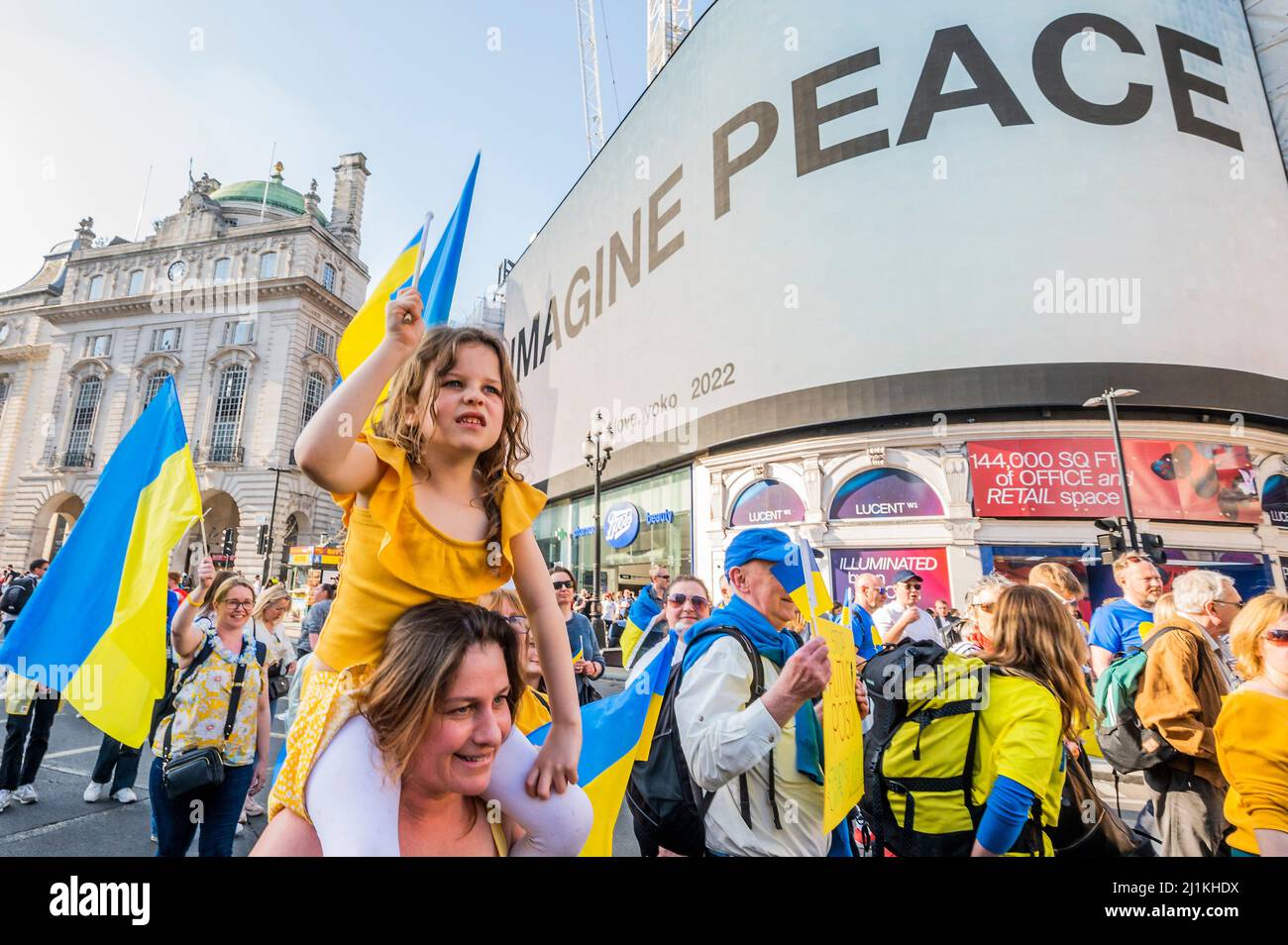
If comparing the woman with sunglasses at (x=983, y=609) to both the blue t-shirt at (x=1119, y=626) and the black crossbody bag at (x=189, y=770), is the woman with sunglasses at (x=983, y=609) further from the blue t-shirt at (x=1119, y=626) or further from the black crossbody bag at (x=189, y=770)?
the black crossbody bag at (x=189, y=770)

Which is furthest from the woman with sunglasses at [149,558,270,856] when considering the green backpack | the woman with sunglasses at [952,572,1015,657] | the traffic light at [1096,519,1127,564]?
the traffic light at [1096,519,1127,564]

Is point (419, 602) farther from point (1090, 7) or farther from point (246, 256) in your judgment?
point (246, 256)

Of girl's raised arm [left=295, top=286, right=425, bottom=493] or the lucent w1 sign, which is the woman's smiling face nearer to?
girl's raised arm [left=295, top=286, right=425, bottom=493]

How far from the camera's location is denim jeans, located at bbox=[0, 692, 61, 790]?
16.9 ft

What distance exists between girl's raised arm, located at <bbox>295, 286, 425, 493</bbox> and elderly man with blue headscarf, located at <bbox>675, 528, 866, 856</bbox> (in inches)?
55.0

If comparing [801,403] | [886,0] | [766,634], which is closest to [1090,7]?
[886,0]

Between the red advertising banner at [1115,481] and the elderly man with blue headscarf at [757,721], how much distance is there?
56.1 feet

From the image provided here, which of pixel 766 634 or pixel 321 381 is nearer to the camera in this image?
pixel 766 634

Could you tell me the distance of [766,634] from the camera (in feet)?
7.84

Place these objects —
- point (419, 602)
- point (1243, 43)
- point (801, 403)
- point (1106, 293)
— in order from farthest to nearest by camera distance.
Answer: point (1243, 43)
point (801, 403)
point (1106, 293)
point (419, 602)

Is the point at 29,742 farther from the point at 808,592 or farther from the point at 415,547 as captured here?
the point at 808,592

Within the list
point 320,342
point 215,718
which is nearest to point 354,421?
point 215,718

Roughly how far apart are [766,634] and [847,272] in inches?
768
